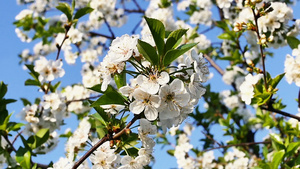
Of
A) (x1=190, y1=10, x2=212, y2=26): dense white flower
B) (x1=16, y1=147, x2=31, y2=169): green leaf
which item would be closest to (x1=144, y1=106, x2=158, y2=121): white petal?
(x1=16, y1=147, x2=31, y2=169): green leaf

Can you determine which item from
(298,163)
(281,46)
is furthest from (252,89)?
(281,46)

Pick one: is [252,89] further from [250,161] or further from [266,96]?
[250,161]

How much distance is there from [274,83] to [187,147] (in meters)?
2.26

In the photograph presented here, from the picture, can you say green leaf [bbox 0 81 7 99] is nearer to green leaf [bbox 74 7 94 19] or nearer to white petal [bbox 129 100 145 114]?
green leaf [bbox 74 7 94 19]

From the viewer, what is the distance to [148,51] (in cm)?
130

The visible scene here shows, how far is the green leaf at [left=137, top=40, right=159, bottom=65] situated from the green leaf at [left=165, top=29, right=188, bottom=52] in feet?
0.30

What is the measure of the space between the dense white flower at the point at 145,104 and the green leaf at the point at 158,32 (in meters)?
0.24

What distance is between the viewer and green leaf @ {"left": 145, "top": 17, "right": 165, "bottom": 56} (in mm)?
1326

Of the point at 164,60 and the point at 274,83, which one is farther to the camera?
the point at 274,83

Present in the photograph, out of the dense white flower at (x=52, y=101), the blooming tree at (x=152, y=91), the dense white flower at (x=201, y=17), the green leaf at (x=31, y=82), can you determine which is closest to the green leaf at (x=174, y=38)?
the blooming tree at (x=152, y=91)

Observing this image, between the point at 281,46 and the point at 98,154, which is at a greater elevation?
the point at 281,46

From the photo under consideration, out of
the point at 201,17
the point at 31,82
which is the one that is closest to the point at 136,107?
the point at 31,82

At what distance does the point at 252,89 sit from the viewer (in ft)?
6.94

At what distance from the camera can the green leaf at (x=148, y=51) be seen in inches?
50.5
